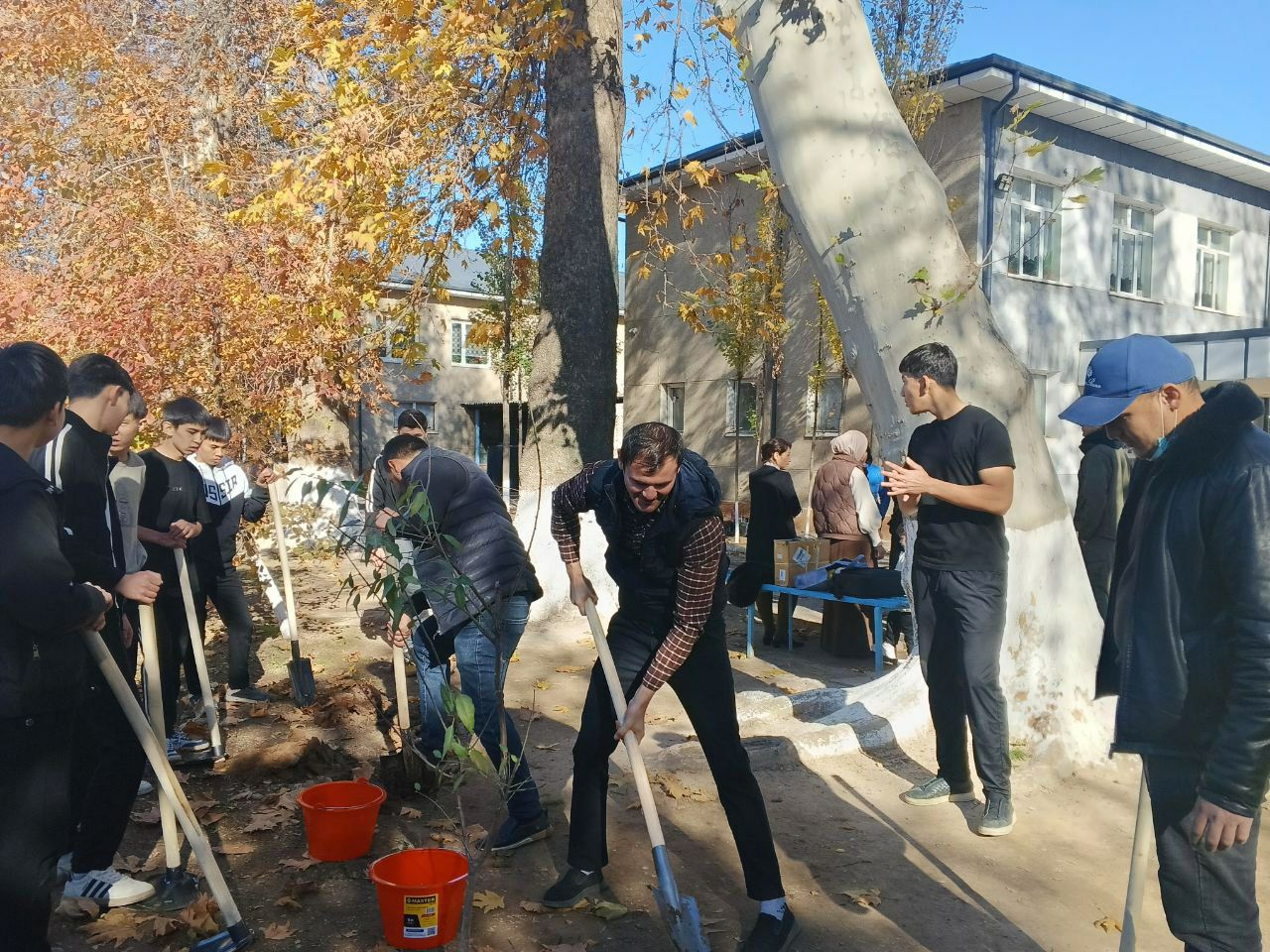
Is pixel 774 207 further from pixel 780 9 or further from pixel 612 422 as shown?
pixel 780 9

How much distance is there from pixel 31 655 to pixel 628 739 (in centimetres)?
180

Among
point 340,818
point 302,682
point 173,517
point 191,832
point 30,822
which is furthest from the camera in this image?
point 302,682

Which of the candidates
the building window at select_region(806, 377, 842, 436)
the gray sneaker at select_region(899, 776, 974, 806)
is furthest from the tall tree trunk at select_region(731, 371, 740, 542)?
the gray sneaker at select_region(899, 776, 974, 806)

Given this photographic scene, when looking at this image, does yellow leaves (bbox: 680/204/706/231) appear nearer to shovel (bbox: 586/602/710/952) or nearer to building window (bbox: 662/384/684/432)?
shovel (bbox: 586/602/710/952)

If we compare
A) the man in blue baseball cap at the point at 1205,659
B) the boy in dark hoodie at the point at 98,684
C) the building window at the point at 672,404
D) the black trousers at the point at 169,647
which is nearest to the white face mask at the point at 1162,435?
the man in blue baseball cap at the point at 1205,659

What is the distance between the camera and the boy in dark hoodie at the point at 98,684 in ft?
11.8

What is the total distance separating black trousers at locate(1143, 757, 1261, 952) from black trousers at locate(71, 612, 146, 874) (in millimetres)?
3425

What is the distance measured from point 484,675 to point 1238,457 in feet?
9.51

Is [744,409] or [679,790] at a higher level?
[744,409]

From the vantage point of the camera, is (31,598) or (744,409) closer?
(31,598)

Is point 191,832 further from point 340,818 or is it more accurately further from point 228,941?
point 340,818

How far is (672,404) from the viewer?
25500mm

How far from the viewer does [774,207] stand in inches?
655

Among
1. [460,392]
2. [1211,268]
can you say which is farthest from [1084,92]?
[460,392]
